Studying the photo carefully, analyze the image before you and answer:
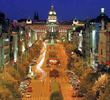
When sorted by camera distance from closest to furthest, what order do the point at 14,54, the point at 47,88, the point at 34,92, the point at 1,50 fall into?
the point at 34,92, the point at 47,88, the point at 1,50, the point at 14,54

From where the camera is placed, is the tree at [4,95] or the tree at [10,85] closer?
the tree at [4,95]

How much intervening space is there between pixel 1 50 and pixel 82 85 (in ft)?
69.3

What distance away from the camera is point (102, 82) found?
2623 cm

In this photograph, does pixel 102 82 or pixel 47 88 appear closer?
pixel 102 82

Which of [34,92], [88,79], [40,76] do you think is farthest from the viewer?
[40,76]

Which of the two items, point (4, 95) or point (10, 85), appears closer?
point (4, 95)

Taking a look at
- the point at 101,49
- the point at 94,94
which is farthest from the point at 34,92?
the point at 94,94

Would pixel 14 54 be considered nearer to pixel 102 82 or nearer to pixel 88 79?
pixel 88 79

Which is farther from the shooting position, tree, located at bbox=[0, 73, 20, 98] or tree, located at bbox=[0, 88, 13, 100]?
tree, located at bbox=[0, 73, 20, 98]

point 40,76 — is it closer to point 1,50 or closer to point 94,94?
point 1,50

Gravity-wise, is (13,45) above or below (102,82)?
above

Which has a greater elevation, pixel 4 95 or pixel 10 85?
pixel 10 85

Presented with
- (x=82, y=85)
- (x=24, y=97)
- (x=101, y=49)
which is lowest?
(x=24, y=97)

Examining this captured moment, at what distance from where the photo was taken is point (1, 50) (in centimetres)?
4931
